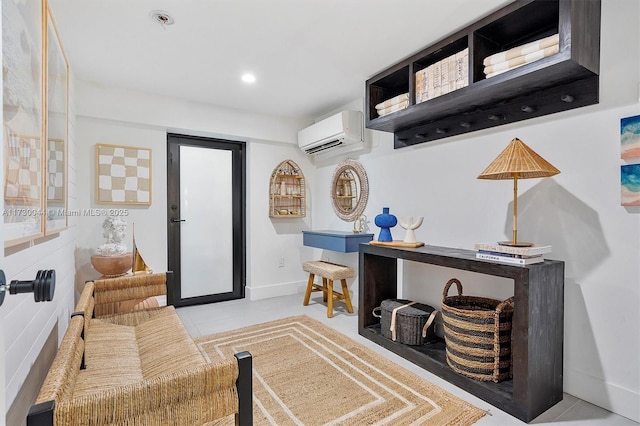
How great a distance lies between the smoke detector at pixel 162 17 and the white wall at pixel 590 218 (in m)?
2.23

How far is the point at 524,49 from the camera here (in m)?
1.79

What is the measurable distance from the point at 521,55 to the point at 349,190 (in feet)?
7.21

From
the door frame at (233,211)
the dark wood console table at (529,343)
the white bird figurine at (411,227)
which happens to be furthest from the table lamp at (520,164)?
the door frame at (233,211)

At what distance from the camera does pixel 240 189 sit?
4.22m

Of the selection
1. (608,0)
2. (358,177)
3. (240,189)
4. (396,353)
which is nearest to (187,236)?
(240,189)

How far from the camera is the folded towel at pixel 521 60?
1687mm

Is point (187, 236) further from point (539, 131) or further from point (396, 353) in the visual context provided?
point (539, 131)

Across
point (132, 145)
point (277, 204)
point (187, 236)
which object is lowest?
point (187, 236)

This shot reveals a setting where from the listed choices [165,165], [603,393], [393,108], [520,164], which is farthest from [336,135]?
[603,393]

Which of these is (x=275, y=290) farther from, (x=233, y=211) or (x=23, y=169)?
(x=23, y=169)

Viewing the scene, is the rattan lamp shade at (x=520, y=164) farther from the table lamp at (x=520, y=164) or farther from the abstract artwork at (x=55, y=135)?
the abstract artwork at (x=55, y=135)

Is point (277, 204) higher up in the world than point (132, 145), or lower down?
lower down

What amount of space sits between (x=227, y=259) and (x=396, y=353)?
8.03ft

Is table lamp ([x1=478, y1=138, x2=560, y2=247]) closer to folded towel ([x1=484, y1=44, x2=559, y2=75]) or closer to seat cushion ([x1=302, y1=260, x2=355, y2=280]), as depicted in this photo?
folded towel ([x1=484, y1=44, x2=559, y2=75])
